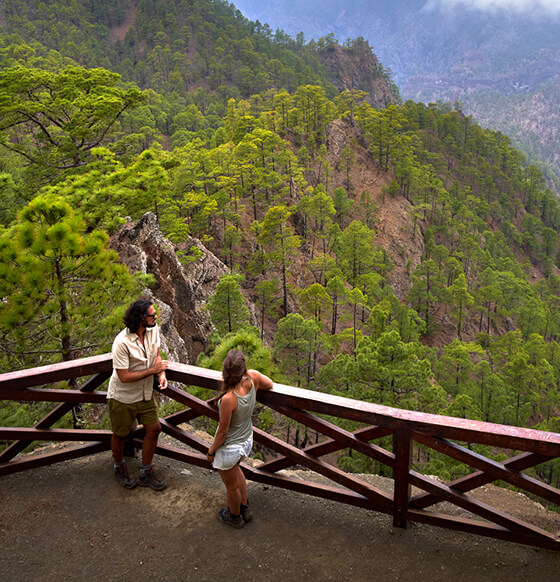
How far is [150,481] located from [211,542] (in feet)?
2.55

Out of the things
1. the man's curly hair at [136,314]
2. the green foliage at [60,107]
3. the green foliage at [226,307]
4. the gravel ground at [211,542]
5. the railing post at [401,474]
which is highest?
the green foliage at [60,107]

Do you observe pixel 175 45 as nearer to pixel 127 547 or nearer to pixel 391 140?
pixel 391 140

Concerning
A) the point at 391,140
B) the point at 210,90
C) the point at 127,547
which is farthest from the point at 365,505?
the point at 210,90

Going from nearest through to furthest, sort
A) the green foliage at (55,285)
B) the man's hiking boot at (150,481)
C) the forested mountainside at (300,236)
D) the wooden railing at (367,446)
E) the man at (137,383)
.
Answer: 1. the wooden railing at (367,446)
2. the man at (137,383)
3. the man's hiking boot at (150,481)
4. the green foliage at (55,285)
5. the forested mountainside at (300,236)

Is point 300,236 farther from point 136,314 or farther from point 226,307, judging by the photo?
point 136,314

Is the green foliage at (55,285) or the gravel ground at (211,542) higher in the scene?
the green foliage at (55,285)

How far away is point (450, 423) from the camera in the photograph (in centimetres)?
276

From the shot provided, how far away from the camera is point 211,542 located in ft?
9.74

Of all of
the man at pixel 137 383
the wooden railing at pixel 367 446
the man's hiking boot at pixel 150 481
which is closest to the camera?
the wooden railing at pixel 367 446

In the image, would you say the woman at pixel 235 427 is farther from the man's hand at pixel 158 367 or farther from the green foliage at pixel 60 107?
the green foliage at pixel 60 107

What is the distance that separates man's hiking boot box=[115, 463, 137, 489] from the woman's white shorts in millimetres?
950

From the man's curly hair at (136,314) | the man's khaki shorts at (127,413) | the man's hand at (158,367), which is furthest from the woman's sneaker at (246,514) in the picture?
the man's curly hair at (136,314)

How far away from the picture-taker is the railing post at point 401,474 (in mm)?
2885

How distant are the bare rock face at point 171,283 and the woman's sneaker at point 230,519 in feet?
31.5
